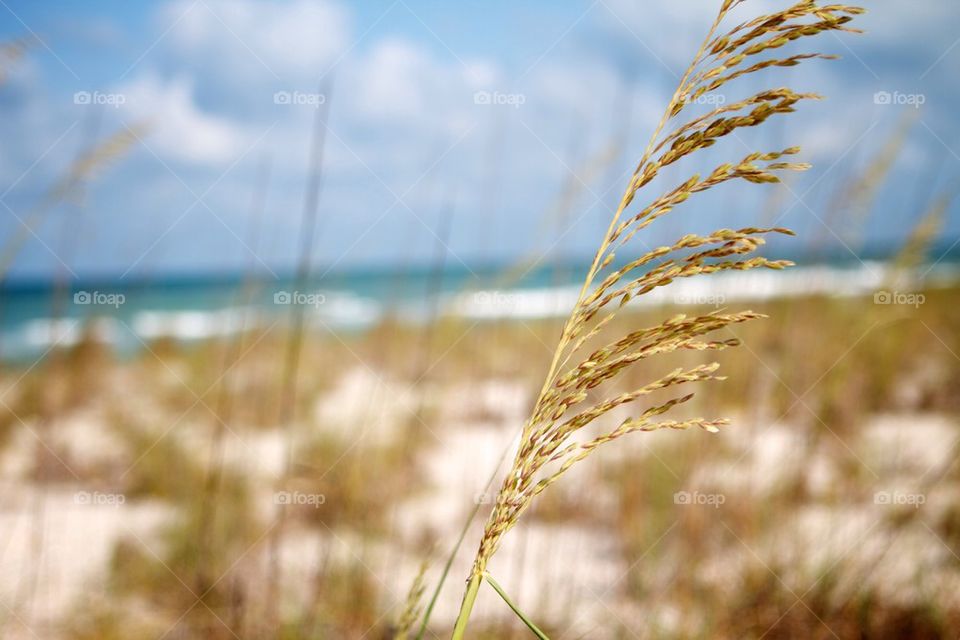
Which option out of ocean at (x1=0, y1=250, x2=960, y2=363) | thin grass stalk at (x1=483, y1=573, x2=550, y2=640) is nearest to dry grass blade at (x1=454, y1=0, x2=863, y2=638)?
thin grass stalk at (x1=483, y1=573, x2=550, y2=640)

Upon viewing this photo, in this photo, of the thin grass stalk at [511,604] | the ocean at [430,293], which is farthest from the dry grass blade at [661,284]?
the ocean at [430,293]

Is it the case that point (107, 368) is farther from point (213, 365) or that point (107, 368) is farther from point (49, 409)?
point (49, 409)

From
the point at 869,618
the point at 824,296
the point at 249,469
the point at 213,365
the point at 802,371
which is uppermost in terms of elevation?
the point at 213,365

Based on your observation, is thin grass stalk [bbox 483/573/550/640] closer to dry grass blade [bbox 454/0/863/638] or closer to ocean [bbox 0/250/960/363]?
dry grass blade [bbox 454/0/863/638]

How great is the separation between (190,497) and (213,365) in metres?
2.88

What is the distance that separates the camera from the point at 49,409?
2295 mm

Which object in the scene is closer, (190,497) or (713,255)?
(713,255)

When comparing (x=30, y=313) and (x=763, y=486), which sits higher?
(x=30, y=313)

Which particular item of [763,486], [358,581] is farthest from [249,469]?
[763,486]

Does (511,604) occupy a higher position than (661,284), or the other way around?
(661,284)

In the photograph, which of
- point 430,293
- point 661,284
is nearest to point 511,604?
point 661,284

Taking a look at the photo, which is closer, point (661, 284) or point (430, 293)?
point (661, 284)

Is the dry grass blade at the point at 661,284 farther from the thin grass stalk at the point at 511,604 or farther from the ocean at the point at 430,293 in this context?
the ocean at the point at 430,293

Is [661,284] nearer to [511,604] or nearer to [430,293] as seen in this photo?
[511,604]
